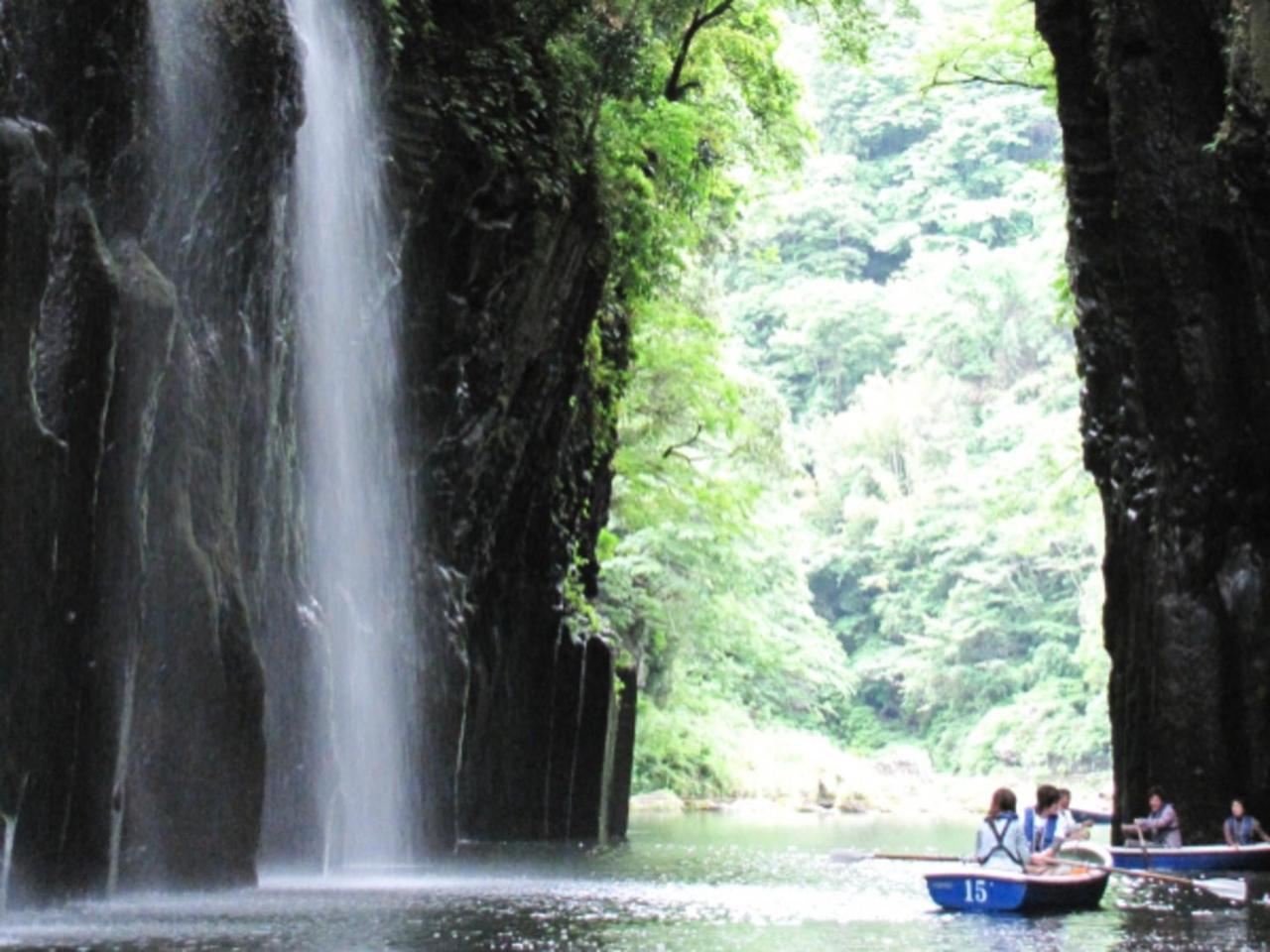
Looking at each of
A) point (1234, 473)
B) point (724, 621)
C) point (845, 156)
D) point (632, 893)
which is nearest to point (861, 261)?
point (845, 156)

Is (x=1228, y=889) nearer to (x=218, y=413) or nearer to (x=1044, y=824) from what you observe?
(x=1044, y=824)

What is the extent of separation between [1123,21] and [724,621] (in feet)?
75.9

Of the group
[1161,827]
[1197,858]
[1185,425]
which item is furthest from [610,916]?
[1185,425]

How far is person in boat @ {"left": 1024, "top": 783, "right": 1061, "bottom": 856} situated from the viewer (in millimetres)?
16859

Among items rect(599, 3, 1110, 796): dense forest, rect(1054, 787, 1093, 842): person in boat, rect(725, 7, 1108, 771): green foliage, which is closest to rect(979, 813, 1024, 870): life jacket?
rect(1054, 787, 1093, 842): person in boat

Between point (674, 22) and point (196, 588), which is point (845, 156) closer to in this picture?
point (674, 22)

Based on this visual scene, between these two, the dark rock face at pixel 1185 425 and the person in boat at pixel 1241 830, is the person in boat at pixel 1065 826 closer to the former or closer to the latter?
the person in boat at pixel 1241 830

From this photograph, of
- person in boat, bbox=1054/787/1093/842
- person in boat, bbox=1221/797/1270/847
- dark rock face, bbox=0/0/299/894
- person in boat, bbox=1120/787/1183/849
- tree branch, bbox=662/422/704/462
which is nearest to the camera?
dark rock face, bbox=0/0/299/894

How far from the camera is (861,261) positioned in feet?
287

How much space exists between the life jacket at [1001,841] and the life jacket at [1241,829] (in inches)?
228

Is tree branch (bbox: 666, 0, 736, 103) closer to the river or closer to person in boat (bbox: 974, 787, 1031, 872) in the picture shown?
the river

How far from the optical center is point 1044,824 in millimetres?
17094

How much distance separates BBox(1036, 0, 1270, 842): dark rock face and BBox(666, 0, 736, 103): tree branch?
7376mm

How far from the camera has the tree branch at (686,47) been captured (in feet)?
97.7
